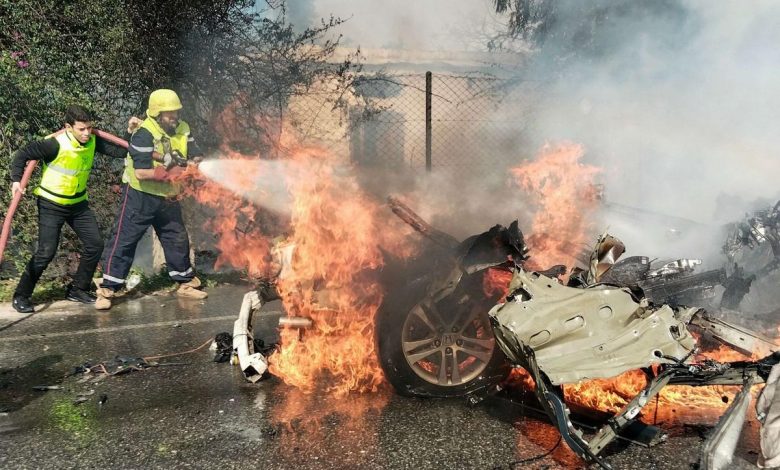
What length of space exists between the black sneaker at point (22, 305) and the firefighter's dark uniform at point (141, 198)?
72cm

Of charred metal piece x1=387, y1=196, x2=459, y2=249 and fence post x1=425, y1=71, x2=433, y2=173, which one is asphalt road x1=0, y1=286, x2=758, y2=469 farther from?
fence post x1=425, y1=71, x2=433, y2=173

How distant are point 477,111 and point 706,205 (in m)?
4.44

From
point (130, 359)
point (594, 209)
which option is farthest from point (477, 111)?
point (130, 359)

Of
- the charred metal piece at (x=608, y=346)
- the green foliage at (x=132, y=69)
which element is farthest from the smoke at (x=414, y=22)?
the charred metal piece at (x=608, y=346)

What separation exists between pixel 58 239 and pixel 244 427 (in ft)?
12.7

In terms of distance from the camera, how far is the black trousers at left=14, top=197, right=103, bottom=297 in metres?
6.17

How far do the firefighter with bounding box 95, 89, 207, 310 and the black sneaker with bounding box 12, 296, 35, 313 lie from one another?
70 centimetres

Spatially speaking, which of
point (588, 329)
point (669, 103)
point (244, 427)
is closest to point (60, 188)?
point (244, 427)

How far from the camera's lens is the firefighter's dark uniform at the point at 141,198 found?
6.30m

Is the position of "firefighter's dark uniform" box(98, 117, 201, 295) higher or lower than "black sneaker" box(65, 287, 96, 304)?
higher

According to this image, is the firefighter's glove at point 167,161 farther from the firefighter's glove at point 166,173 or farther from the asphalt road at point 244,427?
the asphalt road at point 244,427

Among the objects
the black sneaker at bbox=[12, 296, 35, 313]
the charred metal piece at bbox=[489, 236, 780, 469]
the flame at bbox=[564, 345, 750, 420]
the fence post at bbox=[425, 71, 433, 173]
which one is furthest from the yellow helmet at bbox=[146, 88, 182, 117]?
the flame at bbox=[564, 345, 750, 420]

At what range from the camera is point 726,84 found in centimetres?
799

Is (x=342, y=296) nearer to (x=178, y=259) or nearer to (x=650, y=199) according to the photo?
(x=178, y=259)
